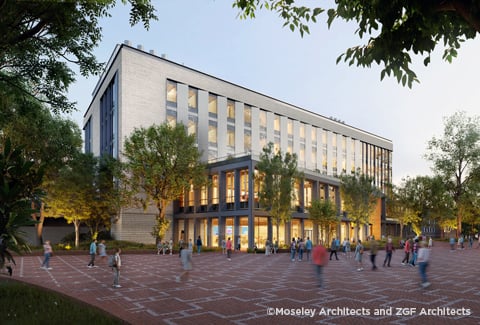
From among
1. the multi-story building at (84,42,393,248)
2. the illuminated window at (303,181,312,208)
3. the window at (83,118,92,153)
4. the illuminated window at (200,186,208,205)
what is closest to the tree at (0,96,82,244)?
the multi-story building at (84,42,393,248)

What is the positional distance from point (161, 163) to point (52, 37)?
2281cm

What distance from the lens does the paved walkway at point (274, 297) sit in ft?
30.9

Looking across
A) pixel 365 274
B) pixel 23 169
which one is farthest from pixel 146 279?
pixel 365 274

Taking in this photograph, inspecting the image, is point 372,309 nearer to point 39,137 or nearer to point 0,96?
point 0,96

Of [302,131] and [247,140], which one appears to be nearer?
[247,140]

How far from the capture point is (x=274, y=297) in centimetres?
1209

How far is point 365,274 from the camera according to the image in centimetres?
1872

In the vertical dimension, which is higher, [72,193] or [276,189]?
[276,189]

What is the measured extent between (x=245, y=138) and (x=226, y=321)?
43613 millimetres

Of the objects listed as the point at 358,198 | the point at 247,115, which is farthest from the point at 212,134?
the point at 358,198

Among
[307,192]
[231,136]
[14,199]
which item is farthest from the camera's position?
[231,136]

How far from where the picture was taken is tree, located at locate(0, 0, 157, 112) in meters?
10.3

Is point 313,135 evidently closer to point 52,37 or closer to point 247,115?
point 247,115

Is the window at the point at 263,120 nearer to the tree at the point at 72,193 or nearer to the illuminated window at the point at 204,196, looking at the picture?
the illuminated window at the point at 204,196
